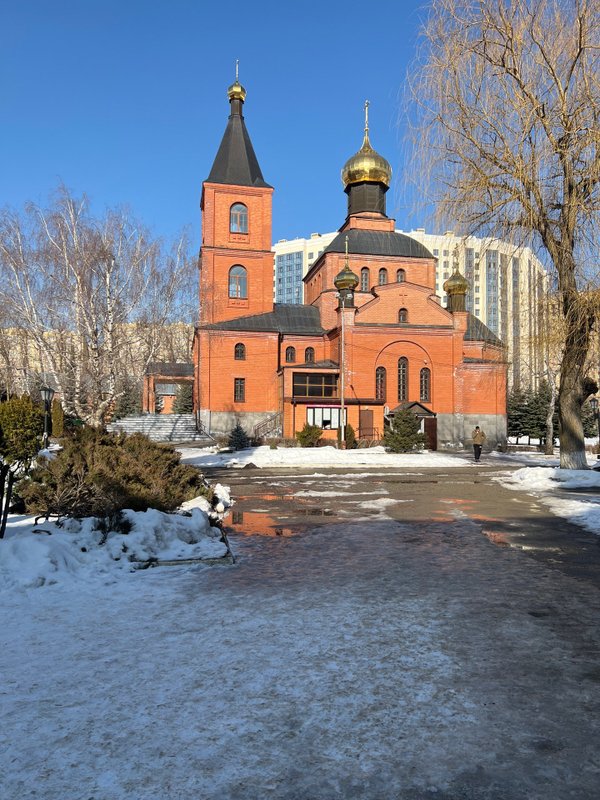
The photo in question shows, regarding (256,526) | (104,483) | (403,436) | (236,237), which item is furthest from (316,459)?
(236,237)

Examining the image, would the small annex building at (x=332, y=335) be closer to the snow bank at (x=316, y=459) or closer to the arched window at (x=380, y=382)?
the arched window at (x=380, y=382)

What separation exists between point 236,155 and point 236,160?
389mm

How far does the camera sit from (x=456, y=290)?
3719cm

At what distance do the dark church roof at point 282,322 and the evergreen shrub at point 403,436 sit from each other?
12576 millimetres

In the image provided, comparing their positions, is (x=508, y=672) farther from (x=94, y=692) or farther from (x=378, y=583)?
(x=94, y=692)

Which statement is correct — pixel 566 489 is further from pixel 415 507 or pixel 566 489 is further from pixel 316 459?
pixel 316 459

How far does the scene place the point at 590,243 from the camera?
13375 mm

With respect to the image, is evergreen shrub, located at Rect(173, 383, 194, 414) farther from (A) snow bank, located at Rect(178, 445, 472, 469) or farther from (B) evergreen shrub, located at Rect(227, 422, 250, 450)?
(A) snow bank, located at Rect(178, 445, 472, 469)

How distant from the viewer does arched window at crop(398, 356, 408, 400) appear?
3619cm

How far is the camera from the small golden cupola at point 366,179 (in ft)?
131

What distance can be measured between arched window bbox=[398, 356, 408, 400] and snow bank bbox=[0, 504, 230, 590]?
2973 cm

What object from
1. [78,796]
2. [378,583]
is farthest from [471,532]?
[78,796]

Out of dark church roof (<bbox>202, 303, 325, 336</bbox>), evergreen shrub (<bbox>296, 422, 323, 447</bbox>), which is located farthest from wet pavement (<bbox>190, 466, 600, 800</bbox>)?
dark church roof (<bbox>202, 303, 325, 336</bbox>)

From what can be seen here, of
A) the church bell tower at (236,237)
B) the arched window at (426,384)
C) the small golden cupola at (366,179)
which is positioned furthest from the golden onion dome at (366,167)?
the arched window at (426,384)
